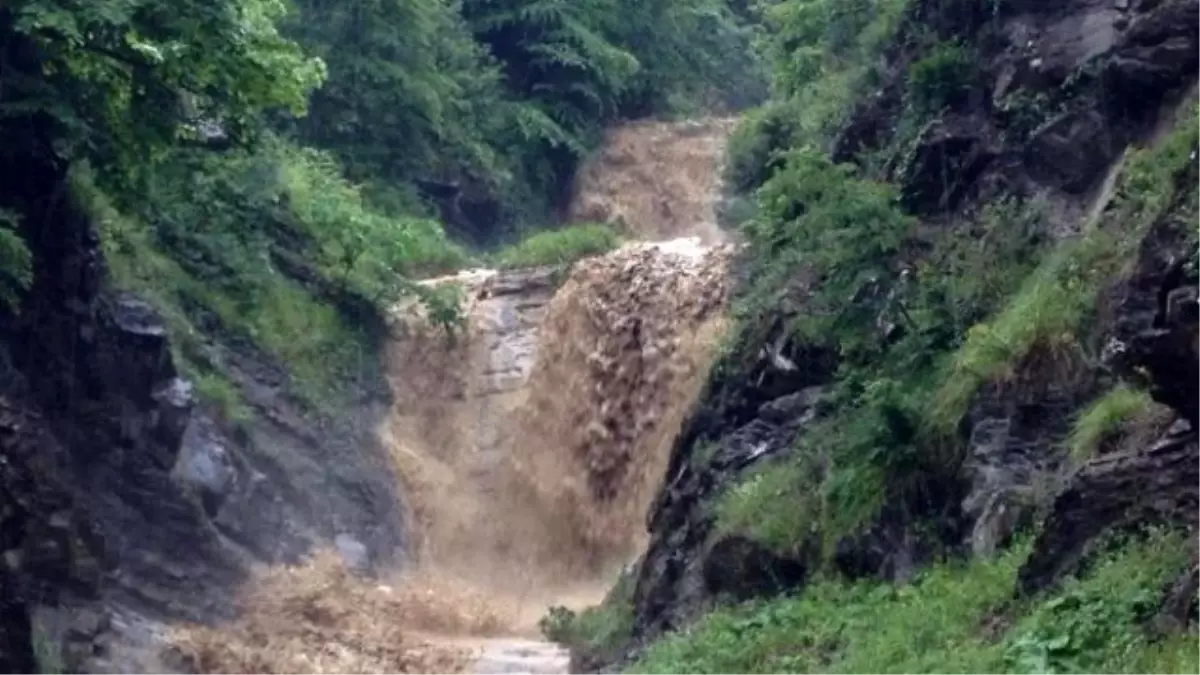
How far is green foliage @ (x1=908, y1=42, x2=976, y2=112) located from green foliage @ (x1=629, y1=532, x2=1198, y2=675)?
5233 millimetres

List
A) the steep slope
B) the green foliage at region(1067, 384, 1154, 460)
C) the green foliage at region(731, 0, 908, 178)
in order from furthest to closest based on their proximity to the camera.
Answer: the green foliage at region(731, 0, 908, 178), the green foliage at region(1067, 384, 1154, 460), the steep slope

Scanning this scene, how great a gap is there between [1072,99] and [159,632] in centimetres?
968

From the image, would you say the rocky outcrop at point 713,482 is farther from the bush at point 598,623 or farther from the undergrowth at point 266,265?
the undergrowth at point 266,265

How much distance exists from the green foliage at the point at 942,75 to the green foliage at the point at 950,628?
17.2 feet

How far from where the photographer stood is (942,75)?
52.1ft

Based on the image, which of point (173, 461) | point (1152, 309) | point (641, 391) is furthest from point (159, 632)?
point (1152, 309)

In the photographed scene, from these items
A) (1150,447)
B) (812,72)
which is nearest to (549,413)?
(812,72)

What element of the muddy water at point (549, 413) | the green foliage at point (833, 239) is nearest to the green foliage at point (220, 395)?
the muddy water at point (549, 413)

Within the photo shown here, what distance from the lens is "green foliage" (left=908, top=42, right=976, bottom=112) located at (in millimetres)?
15773

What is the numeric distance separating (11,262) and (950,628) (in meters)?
7.75

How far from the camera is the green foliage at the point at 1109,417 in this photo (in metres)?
10.3

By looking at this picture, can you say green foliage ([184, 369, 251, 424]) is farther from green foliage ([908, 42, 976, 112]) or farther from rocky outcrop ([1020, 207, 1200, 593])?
rocky outcrop ([1020, 207, 1200, 593])

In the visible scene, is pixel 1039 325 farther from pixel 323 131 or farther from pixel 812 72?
pixel 323 131

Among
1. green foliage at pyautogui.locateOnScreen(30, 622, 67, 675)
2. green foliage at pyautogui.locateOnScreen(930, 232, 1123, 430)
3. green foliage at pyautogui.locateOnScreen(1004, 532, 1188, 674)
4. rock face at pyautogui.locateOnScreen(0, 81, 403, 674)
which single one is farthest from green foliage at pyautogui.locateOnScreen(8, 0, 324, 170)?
green foliage at pyautogui.locateOnScreen(1004, 532, 1188, 674)
